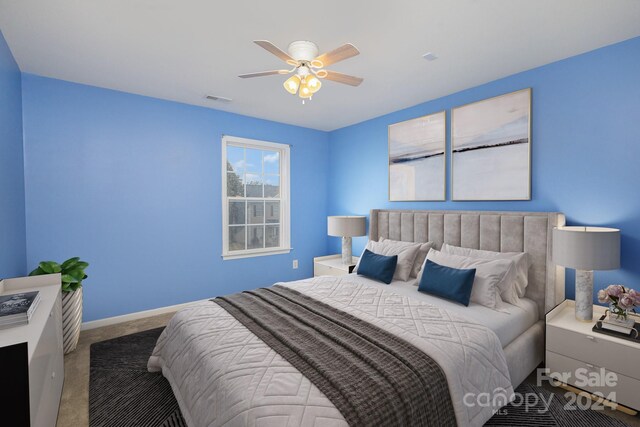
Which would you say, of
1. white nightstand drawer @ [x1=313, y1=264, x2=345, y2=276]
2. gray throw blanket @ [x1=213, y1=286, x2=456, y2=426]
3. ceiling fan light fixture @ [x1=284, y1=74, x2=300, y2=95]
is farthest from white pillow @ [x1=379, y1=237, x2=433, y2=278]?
ceiling fan light fixture @ [x1=284, y1=74, x2=300, y2=95]

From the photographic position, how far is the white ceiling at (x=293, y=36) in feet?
6.26

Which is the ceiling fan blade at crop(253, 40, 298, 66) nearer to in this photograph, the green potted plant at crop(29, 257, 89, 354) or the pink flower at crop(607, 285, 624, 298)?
the green potted plant at crop(29, 257, 89, 354)

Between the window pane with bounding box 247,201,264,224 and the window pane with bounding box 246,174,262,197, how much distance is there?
5.3 inches

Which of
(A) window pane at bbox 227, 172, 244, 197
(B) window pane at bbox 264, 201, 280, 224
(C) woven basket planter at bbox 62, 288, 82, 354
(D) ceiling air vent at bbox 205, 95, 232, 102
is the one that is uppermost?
(D) ceiling air vent at bbox 205, 95, 232, 102

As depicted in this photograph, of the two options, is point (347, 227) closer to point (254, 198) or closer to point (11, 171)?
point (254, 198)

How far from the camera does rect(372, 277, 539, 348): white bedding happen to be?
7.00 feet

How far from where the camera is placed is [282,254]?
15.3 feet

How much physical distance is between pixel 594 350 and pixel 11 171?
4.59m

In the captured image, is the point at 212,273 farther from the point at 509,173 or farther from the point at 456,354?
the point at 509,173

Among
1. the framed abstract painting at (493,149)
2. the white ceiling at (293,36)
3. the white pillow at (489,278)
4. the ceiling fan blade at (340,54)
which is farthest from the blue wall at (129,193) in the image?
the white pillow at (489,278)

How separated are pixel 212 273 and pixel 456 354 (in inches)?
125

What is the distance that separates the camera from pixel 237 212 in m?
4.30

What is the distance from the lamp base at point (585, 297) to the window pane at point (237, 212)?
3.74 metres

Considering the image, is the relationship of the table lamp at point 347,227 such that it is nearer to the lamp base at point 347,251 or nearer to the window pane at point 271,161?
the lamp base at point 347,251
